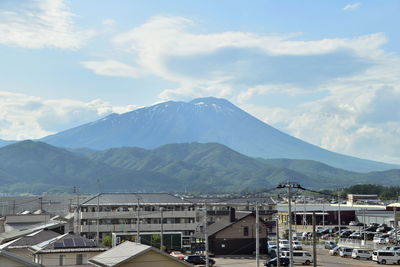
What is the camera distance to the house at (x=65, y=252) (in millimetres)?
34500

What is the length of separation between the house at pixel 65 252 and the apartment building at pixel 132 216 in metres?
35.9

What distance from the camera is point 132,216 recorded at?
75.8 metres

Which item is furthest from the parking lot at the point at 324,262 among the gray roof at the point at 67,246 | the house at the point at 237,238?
the gray roof at the point at 67,246

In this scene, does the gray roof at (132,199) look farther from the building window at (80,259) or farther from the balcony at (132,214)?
the building window at (80,259)

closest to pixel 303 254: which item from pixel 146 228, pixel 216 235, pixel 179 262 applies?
pixel 216 235

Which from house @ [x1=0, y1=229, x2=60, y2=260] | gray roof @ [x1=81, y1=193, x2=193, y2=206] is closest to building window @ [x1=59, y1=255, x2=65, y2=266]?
house @ [x1=0, y1=229, x2=60, y2=260]

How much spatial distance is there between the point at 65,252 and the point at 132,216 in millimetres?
41430

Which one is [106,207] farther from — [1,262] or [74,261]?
[1,262]

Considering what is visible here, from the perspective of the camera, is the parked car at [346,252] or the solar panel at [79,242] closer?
the solar panel at [79,242]

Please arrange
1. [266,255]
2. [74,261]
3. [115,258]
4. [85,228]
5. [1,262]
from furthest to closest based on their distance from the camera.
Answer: [85,228]
[266,255]
[74,261]
[115,258]
[1,262]

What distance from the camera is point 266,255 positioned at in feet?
192

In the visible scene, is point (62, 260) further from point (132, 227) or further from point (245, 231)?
point (132, 227)

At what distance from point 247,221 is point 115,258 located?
1268 inches

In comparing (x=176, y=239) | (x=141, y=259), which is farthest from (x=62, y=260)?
(x=176, y=239)
